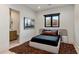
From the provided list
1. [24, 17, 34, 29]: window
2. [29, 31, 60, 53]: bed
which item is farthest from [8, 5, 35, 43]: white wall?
[29, 31, 60, 53]: bed

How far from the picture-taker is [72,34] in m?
3.12

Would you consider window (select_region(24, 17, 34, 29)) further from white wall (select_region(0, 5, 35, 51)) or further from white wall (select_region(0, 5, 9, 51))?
white wall (select_region(0, 5, 9, 51))

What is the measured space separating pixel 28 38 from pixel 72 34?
2.08 meters

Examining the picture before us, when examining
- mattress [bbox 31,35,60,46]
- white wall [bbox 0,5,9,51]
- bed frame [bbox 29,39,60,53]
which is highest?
white wall [bbox 0,5,9,51]

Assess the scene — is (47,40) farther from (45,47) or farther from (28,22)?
(28,22)

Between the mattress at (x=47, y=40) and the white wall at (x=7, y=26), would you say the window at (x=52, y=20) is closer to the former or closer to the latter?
the mattress at (x=47, y=40)

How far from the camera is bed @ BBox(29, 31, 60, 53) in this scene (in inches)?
97.6

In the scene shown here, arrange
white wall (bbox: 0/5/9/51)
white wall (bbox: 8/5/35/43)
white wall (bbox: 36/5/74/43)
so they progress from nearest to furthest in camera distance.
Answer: white wall (bbox: 0/5/9/51) < white wall (bbox: 36/5/74/43) < white wall (bbox: 8/5/35/43)

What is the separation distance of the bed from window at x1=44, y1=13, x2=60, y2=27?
19.3 inches

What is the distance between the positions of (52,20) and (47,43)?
2.98 feet

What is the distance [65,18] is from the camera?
2873 millimetres

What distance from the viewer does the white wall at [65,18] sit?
8.99 ft

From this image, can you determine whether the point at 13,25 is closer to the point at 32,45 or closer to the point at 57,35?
the point at 32,45
